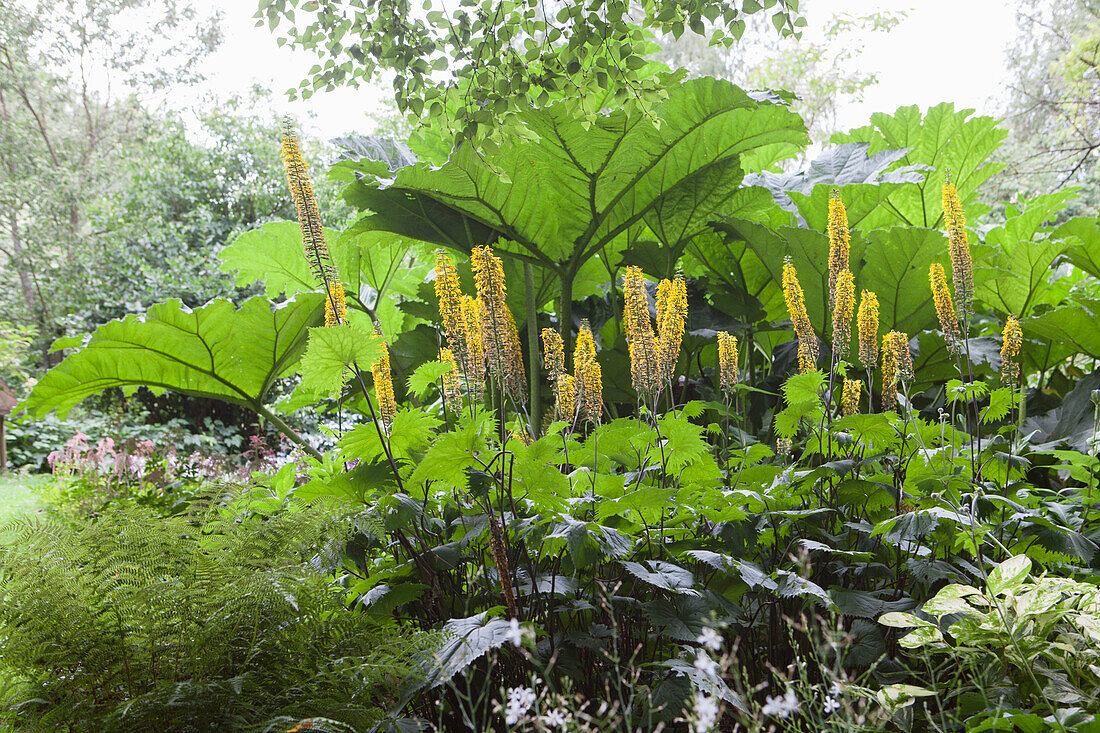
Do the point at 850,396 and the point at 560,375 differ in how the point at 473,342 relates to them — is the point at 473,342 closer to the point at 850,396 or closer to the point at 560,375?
the point at 560,375

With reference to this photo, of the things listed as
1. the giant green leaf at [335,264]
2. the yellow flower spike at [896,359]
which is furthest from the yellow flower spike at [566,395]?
the giant green leaf at [335,264]

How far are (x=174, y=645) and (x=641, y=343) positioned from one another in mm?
1146

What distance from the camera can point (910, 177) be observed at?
284cm

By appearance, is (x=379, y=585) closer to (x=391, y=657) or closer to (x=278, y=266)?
(x=391, y=657)

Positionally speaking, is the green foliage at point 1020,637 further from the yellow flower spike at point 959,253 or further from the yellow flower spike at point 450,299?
the yellow flower spike at point 450,299

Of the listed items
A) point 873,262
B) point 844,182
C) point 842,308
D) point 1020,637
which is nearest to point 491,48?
point 842,308

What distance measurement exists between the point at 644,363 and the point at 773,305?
4.61ft

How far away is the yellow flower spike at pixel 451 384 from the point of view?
1767 mm

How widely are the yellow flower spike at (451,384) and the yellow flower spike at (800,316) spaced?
2.83 feet

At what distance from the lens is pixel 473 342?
1754 millimetres

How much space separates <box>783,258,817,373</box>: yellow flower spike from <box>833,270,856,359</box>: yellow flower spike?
91mm

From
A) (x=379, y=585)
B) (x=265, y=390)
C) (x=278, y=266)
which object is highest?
(x=278, y=266)

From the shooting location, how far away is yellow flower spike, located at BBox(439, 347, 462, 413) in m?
1.77

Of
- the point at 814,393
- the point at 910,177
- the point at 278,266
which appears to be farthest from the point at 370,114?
the point at 814,393
